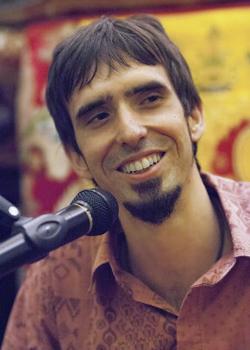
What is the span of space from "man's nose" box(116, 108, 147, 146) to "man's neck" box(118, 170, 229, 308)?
17 centimetres

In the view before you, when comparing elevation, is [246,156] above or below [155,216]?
below

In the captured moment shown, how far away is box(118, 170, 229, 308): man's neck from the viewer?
4.91 ft

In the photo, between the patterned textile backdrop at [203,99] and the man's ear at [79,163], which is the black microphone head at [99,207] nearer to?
the man's ear at [79,163]

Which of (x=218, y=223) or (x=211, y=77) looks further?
(x=211, y=77)

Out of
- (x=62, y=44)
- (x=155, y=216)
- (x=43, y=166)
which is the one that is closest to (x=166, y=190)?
(x=155, y=216)

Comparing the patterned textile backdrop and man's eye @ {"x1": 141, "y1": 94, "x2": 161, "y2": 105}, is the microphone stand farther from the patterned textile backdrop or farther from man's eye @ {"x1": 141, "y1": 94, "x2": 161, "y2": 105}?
the patterned textile backdrop

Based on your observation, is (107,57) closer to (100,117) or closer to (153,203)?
(100,117)

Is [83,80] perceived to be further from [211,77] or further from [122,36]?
[211,77]

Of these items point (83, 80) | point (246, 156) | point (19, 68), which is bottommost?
point (246, 156)

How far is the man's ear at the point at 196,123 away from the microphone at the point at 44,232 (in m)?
0.57

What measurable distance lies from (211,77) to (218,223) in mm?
767

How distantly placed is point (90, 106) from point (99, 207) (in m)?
0.42

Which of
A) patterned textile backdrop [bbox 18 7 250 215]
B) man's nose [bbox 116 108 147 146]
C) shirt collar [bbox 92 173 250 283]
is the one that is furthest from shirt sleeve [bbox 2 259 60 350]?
patterned textile backdrop [bbox 18 7 250 215]

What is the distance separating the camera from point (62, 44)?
162cm
